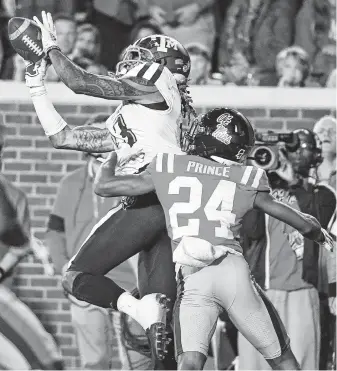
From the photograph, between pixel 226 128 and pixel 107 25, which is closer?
pixel 226 128

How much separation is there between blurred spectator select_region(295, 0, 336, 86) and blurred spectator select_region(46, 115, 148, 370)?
6.57 feet

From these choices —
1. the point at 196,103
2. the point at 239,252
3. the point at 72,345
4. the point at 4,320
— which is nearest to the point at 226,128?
the point at 239,252

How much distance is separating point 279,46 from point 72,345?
115 inches

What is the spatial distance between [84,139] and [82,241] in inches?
Result: 81.2

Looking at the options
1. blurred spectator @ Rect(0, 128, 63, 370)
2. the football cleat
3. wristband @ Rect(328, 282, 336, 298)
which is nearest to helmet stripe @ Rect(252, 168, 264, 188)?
the football cleat

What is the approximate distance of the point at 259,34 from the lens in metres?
8.84

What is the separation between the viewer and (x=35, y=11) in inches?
349

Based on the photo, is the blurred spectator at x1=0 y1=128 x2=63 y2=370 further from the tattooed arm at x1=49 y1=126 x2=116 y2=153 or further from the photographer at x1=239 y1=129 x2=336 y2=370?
the photographer at x1=239 y1=129 x2=336 y2=370

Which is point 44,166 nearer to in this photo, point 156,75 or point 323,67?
point 323,67

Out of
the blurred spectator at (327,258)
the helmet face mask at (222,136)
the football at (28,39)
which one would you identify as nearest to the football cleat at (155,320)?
the helmet face mask at (222,136)

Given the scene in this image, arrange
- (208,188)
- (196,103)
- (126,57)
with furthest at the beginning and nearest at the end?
(196,103), (126,57), (208,188)

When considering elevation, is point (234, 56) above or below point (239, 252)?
above

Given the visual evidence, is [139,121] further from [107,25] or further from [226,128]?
[107,25]

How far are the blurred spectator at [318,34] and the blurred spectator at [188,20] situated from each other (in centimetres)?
72
